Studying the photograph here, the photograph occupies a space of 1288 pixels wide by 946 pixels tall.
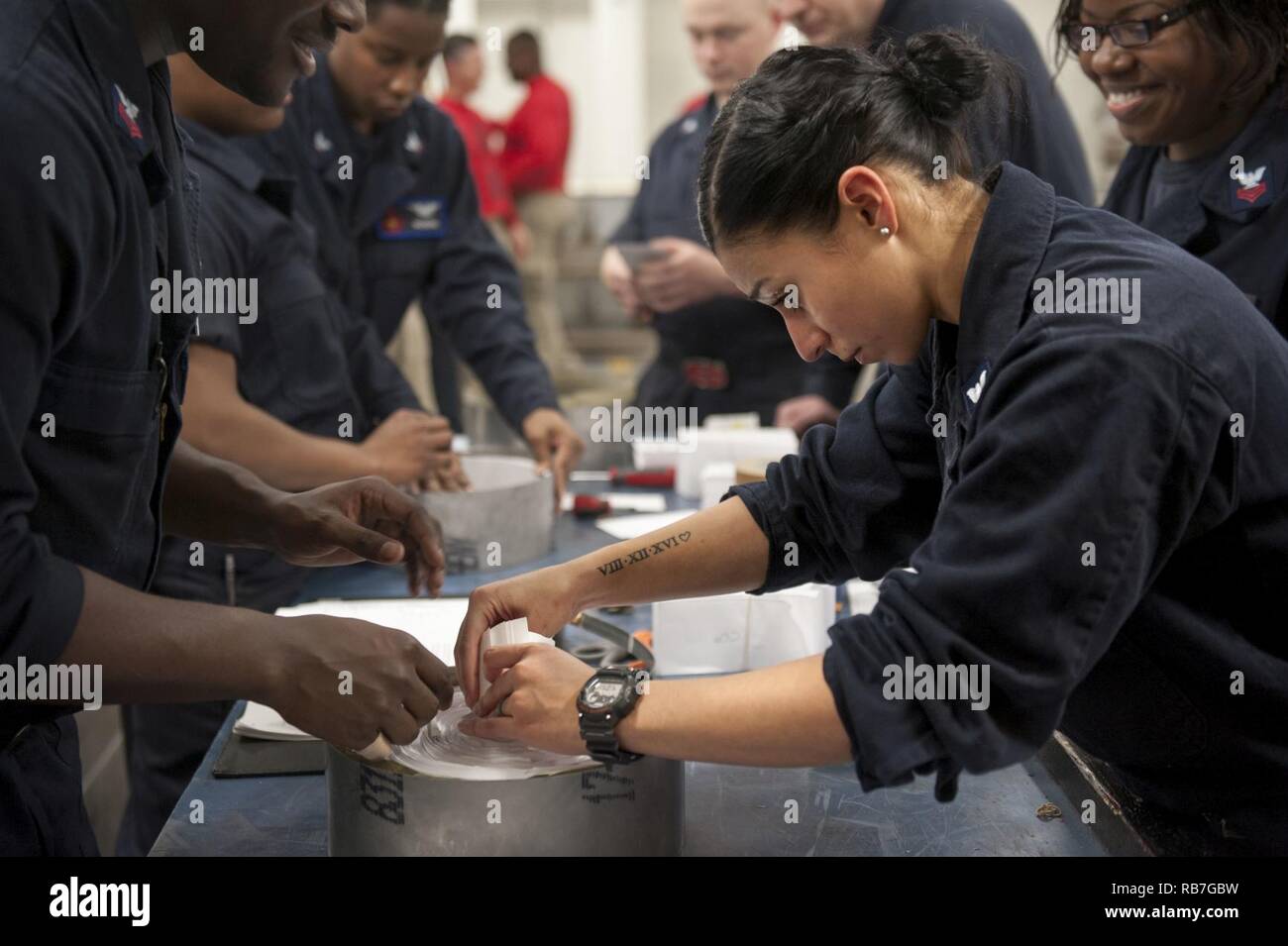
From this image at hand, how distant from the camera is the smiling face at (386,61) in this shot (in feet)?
9.42

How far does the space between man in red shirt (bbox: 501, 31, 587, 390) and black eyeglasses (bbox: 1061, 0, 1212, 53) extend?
5836mm

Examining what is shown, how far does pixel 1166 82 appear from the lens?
2338mm

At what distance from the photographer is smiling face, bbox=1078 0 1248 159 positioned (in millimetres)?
2279

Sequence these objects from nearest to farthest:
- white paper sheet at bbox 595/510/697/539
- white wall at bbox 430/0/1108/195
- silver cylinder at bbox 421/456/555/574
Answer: silver cylinder at bbox 421/456/555/574, white paper sheet at bbox 595/510/697/539, white wall at bbox 430/0/1108/195

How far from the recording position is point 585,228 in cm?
989

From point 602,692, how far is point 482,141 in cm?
664

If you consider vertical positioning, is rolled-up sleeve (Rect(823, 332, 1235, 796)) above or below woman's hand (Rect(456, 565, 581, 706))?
above

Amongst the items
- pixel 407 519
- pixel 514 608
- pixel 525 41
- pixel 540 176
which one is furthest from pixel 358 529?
pixel 525 41

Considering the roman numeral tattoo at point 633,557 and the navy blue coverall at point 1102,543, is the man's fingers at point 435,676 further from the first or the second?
the navy blue coverall at point 1102,543

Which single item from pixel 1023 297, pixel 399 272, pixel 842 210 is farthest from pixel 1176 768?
pixel 399 272

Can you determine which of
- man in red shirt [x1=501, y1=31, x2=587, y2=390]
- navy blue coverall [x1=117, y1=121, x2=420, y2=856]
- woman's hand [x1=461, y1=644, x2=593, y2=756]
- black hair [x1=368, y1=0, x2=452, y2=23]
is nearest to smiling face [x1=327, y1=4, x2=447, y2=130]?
black hair [x1=368, y1=0, x2=452, y2=23]

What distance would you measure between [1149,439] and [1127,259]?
0.69 feet

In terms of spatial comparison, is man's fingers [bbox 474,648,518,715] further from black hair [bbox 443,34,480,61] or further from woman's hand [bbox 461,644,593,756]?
black hair [bbox 443,34,480,61]

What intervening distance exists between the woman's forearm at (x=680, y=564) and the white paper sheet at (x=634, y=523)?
3.23ft
